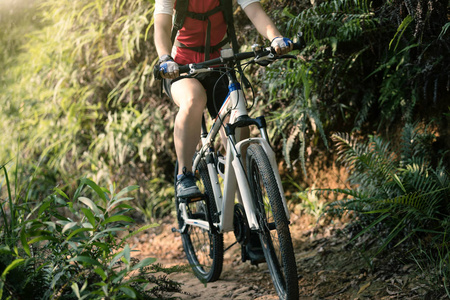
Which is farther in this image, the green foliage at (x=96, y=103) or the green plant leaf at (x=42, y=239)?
the green foliage at (x=96, y=103)

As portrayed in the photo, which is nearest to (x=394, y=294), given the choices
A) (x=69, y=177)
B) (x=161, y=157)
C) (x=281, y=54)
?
(x=281, y=54)

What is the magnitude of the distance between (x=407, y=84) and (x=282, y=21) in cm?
113

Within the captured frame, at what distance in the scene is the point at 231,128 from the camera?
2.70m

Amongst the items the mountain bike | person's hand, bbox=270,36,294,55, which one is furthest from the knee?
person's hand, bbox=270,36,294,55

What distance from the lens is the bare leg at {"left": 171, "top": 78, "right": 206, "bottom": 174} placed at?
2986mm

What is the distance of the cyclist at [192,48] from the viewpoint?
301cm

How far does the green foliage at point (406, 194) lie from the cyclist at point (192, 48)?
111 centimetres

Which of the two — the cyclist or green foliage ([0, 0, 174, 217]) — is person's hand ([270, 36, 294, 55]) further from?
green foliage ([0, 0, 174, 217])

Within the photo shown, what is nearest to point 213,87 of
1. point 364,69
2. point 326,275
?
point 364,69

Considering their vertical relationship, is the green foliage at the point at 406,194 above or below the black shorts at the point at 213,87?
below

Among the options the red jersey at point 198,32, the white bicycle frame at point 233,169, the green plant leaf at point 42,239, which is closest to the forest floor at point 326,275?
the white bicycle frame at point 233,169

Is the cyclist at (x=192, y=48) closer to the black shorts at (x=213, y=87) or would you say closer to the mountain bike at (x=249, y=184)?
the black shorts at (x=213, y=87)

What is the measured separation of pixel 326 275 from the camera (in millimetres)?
3199

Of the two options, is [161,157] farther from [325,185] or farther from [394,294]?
[394,294]
